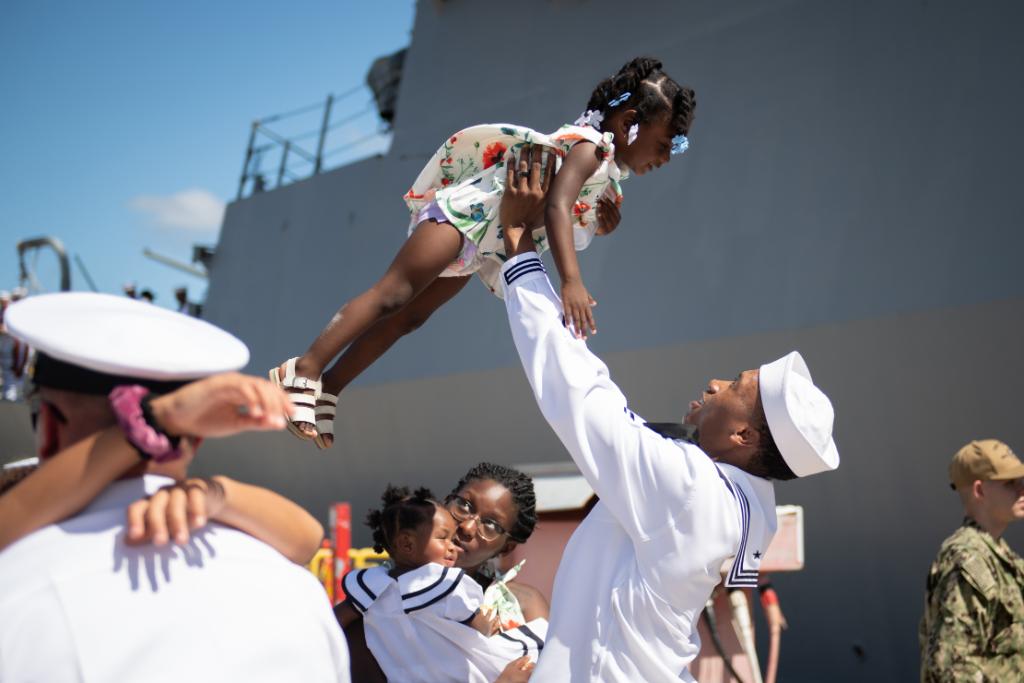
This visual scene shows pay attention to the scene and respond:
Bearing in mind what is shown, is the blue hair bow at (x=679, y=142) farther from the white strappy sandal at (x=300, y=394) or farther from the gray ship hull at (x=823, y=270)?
the gray ship hull at (x=823, y=270)

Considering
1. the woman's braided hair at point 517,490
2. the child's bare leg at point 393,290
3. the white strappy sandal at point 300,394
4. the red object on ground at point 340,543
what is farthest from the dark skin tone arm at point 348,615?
the red object on ground at point 340,543

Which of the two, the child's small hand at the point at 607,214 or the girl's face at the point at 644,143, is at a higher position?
the girl's face at the point at 644,143

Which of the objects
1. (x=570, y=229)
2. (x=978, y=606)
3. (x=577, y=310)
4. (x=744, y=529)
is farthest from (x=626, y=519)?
(x=978, y=606)

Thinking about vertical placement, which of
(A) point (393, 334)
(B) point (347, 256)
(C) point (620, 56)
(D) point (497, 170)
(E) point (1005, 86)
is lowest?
(A) point (393, 334)

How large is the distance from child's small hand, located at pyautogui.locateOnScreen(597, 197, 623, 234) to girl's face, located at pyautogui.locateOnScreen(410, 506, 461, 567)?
0.96 meters

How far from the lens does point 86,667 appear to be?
1080mm

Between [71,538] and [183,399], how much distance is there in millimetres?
210

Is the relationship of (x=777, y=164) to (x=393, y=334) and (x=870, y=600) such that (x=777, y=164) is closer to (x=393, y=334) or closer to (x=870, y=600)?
(x=870, y=600)

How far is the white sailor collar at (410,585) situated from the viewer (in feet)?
8.38

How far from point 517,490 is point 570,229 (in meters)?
1.09

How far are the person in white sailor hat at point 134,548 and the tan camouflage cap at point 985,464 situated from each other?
10.2 feet

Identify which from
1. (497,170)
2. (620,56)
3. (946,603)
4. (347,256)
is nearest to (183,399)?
(497,170)

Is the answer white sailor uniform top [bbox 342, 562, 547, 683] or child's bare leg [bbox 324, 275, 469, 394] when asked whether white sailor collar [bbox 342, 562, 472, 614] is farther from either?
child's bare leg [bbox 324, 275, 469, 394]

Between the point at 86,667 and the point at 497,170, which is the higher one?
the point at 497,170
